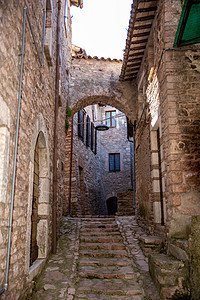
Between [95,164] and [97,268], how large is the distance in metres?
10.8

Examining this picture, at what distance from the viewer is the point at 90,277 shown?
4.59 meters

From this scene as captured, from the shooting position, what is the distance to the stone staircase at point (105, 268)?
4.02m

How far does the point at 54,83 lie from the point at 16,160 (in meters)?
3.34

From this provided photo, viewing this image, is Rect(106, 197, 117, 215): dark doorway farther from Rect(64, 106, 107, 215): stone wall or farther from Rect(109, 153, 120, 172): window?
Rect(109, 153, 120, 172): window

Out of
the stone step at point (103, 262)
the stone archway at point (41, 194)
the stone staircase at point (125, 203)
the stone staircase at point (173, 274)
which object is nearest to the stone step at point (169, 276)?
the stone staircase at point (173, 274)

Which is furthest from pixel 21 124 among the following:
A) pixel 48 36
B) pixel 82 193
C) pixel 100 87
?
pixel 82 193

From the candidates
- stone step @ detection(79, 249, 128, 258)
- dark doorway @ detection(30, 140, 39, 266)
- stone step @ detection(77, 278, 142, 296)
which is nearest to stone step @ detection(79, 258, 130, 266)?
stone step @ detection(79, 249, 128, 258)

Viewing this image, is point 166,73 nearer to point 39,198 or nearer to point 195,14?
point 195,14

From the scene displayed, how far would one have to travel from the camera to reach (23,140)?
338cm

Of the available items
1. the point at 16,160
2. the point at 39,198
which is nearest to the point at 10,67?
the point at 16,160

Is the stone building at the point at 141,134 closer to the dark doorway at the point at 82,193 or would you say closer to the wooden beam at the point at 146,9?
the wooden beam at the point at 146,9

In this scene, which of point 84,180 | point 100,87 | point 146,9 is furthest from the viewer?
point 84,180

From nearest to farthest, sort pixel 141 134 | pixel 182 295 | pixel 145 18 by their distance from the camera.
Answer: pixel 182 295, pixel 145 18, pixel 141 134

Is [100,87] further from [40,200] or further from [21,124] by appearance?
[21,124]
